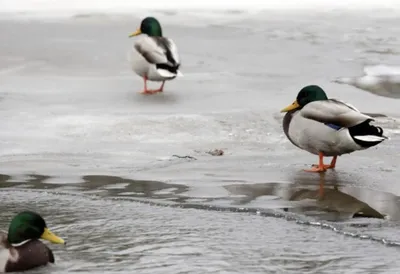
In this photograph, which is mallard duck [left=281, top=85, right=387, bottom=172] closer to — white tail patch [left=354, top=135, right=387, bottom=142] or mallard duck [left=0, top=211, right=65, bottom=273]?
white tail patch [left=354, top=135, right=387, bottom=142]

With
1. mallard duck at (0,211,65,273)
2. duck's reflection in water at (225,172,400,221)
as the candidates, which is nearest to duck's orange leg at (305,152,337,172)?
duck's reflection in water at (225,172,400,221)

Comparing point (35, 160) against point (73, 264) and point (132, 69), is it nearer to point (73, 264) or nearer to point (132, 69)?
point (73, 264)

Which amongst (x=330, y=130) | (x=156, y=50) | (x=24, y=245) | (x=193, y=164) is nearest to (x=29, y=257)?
(x=24, y=245)

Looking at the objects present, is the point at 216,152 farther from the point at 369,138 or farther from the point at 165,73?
the point at 165,73

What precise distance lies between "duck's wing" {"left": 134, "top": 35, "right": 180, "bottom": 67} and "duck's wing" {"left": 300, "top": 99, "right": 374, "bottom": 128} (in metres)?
4.30

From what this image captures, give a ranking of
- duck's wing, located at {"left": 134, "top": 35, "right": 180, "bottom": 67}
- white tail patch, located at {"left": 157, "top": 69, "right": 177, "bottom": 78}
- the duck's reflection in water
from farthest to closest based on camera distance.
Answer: duck's wing, located at {"left": 134, "top": 35, "right": 180, "bottom": 67} < white tail patch, located at {"left": 157, "top": 69, "right": 177, "bottom": 78} < the duck's reflection in water

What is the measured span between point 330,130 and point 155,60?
4617 millimetres

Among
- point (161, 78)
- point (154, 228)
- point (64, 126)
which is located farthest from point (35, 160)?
point (161, 78)

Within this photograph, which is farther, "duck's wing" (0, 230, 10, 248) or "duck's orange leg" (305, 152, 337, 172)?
"duck's orange leg" (305, 152, 337, 172)

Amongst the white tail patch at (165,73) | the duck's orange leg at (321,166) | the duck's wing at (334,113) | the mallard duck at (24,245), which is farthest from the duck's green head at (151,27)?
the mallard duck at (24,245)

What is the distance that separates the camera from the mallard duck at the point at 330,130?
319 inches

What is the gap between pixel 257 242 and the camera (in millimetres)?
6332

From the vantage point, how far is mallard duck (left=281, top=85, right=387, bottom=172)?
8.10m

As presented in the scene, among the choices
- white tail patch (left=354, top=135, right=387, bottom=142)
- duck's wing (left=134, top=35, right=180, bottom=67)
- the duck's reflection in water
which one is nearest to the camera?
the duck's reflection in water
